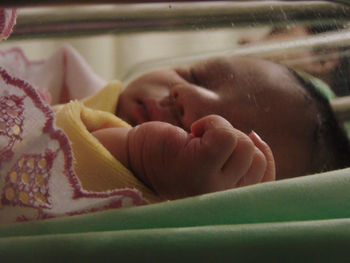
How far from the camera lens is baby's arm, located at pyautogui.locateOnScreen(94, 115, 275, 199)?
361mm

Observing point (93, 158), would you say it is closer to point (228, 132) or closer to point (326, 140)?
point (228, 132)

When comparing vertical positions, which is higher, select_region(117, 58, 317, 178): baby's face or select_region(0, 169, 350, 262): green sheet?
select_region(117, 58, 317, 178): baby's face

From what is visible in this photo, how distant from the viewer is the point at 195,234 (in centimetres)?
30

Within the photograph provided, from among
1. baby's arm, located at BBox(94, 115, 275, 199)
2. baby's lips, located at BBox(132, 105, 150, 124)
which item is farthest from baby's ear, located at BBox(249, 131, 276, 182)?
baby's lips, located at BBox(132, 105, 150, 124)

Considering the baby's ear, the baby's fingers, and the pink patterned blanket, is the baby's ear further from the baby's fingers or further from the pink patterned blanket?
the pink patterned blanket

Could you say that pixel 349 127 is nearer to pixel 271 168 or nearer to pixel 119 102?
pixel 271 168

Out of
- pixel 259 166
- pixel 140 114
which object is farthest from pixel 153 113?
pixel 259 166

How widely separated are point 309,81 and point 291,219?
0.48 ft

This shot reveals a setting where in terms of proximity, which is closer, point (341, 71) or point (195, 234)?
point (195, 234)

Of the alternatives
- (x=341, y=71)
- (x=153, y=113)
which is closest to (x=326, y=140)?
(x=341, y=71)

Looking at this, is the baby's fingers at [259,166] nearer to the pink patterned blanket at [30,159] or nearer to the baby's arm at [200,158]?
the baby's arm at [200,158]

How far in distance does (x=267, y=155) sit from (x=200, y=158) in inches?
2.4

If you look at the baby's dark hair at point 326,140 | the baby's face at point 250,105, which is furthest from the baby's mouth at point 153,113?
the baby's dark hair at point 326,140

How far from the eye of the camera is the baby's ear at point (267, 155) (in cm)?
38
